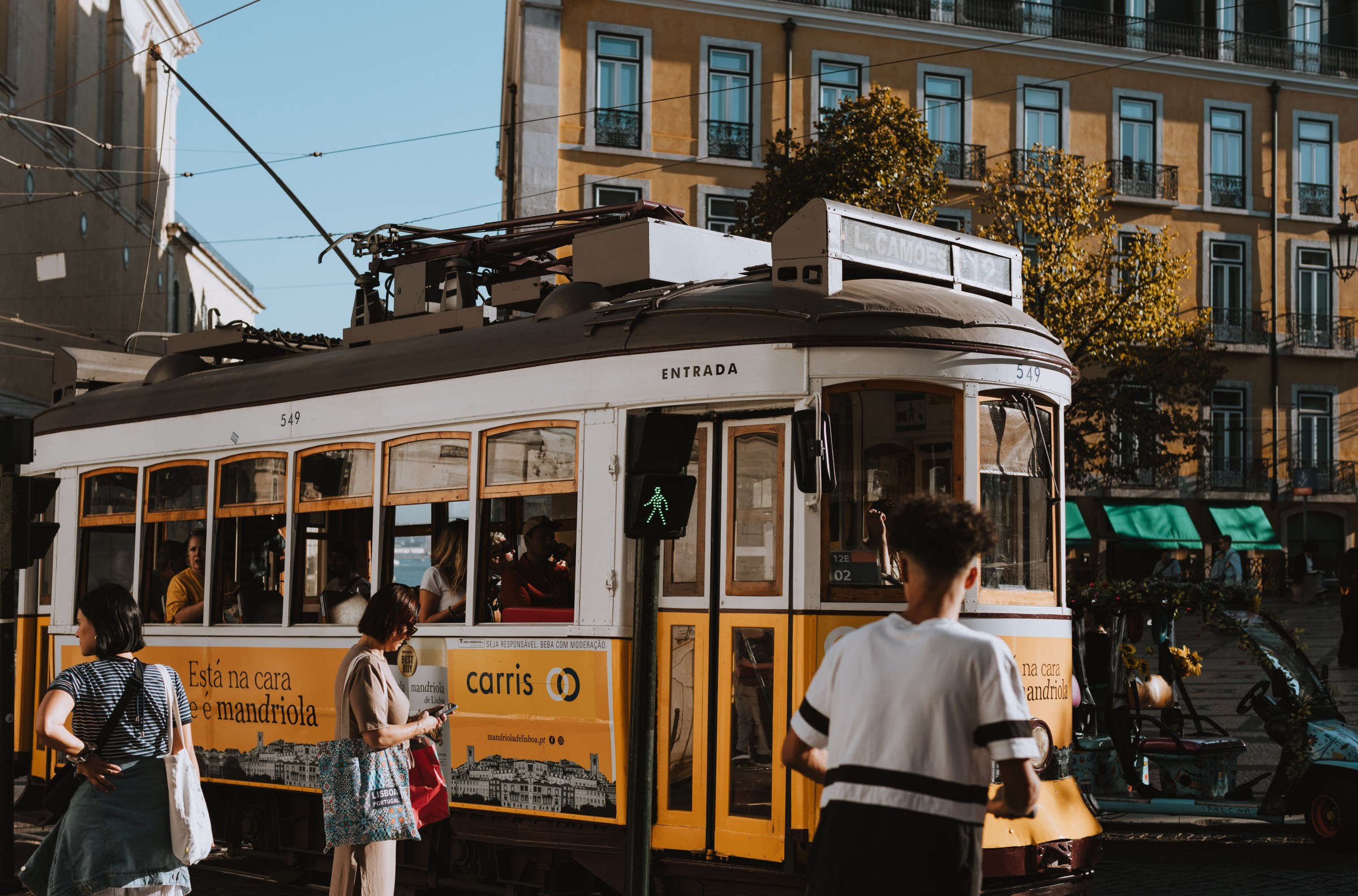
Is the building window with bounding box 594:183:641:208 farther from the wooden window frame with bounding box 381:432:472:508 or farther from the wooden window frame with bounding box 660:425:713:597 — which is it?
the wooden window frame with bounding box 660:425:713:597

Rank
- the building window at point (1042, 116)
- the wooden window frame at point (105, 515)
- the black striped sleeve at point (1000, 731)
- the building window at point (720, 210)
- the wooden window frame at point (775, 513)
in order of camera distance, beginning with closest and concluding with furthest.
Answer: the black striped sleeve at point (1000, 731) < the wooden window frame at point (775, 513) < the wooden window frame at point (105, 515) < the building window at point (720, 210) < the building window at point (1042, 116)

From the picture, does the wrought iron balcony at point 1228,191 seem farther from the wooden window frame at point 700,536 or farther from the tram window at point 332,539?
the wooden window frame at point 700,536

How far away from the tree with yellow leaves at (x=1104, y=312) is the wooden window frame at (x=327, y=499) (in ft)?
54.5

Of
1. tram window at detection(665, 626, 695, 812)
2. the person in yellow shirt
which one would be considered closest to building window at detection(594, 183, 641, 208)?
the person in yellow shirt

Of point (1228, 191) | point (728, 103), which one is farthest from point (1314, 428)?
point (728, 103)

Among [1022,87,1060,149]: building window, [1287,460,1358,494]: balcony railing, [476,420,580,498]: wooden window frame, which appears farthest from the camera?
[1287,460,1358,494]: balcony railing

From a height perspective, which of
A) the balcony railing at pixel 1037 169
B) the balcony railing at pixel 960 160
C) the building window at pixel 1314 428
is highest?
the balcony railing at pixel 960 160

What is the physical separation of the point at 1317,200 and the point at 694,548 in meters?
33.9

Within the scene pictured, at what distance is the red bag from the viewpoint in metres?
6.18

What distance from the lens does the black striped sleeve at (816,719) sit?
3.80 m

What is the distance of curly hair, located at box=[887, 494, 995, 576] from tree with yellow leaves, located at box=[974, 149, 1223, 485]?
819 inches

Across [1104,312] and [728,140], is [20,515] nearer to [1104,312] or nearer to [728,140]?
[1104,312]

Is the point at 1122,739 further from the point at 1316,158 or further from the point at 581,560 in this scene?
the point at 1316,158

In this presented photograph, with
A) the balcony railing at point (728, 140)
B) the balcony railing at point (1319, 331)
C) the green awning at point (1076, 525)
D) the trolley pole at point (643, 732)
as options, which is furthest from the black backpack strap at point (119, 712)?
the balcony railing at point (1319, 331)
